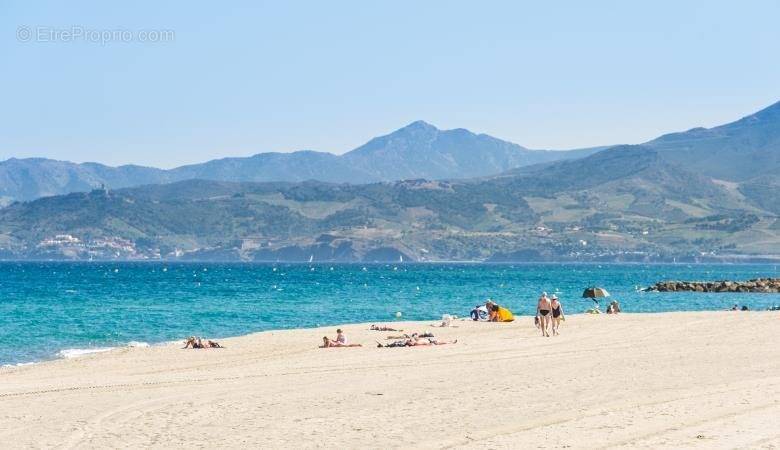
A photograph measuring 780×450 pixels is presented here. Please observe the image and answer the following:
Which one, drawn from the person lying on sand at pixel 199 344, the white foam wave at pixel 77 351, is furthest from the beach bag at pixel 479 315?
the white foam wave at pixel 77 351

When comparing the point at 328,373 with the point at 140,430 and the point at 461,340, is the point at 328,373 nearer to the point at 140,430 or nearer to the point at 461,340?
the point at 140,430

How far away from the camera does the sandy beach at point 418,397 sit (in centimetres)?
1758

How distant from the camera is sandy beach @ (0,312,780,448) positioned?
57.7 feet

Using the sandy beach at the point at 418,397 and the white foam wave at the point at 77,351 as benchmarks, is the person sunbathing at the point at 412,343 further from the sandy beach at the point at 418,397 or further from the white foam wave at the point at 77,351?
the white foam wave at the point at 77,351

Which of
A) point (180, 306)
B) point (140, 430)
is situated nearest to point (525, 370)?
point (140, 430)

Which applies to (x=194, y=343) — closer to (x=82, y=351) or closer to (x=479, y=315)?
(x=82, y=351)

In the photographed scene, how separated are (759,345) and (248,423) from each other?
20.1 m

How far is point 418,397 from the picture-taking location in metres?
22.2

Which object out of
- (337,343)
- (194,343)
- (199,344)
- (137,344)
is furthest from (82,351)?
(337,343)

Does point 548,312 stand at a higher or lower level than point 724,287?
higher

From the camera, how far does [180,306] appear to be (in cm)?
7581

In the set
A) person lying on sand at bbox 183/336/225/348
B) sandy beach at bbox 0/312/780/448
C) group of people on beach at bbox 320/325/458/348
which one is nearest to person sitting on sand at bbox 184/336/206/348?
person lying on sand at bbox 183/336/225/348

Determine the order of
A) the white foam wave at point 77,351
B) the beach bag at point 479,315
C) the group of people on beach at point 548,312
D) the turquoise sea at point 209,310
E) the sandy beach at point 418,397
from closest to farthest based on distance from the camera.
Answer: the sandy beach at point 418,397 < the group of people on beach at point 548,312 < the white foam wave at point 77,351 < the turquoise sea at point 209,310 < the beach bag at point 479,315

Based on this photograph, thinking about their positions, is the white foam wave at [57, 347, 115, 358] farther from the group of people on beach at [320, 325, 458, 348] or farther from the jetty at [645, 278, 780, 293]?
the jetty at [645, 278, 780, 293]
